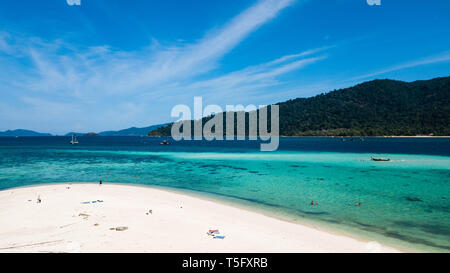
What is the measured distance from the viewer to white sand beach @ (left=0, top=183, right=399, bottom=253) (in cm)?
1125

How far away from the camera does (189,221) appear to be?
15367 millimetres

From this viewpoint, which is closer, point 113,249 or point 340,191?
point 113,249

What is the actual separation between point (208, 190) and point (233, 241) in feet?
51.2

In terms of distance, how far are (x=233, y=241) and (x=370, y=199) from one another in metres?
16.5

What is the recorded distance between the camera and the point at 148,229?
44.4 feet

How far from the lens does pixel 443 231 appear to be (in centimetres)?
1455

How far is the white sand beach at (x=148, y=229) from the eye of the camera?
11.2 meters
